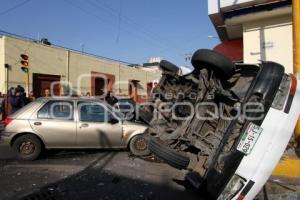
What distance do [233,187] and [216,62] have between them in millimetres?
1616

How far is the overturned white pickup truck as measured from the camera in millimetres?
3365

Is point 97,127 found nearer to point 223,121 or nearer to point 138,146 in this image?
point 138,146

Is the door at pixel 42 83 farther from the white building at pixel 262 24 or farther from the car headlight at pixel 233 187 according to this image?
the car headlight at pixel 233 187

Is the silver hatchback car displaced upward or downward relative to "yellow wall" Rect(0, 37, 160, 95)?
downward

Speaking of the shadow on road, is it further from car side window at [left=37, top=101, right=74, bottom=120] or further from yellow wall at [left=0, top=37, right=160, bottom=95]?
yellow wall at [left=0, top=37, right=160, bottom=95]

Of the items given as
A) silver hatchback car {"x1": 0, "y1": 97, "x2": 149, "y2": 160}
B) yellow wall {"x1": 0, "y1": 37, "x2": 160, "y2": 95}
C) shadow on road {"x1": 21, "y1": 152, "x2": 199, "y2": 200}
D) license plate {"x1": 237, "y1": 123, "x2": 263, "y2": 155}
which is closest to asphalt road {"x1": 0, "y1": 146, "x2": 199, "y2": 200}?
shadow on road {"x1": 21, "y1": 152, "x2": 199, "y2": 200}

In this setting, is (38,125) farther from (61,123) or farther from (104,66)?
(104,66)

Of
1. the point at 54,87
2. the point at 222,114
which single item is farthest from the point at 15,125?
the point at 54,87

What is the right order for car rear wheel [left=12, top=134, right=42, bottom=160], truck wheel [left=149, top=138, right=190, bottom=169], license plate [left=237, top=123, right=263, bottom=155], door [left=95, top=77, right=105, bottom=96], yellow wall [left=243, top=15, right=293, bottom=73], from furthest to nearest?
door [left=95, top=77, right=105, bottom=96], yellow wall [left=243, top=15, right=293, bottom=73], car rear wheel [left=12, top=134, right=42, bottom=160], truck wheel [left=149, top=138, right=190, bottom=169], license plate [left=237, top=123, right=263, bottom=155]

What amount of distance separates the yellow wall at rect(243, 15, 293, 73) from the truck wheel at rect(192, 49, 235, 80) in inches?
259

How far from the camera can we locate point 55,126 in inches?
326

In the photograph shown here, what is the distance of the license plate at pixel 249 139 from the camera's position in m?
3.34

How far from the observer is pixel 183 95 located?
5129 mm

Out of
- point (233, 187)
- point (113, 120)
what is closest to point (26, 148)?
point (113, 120)
